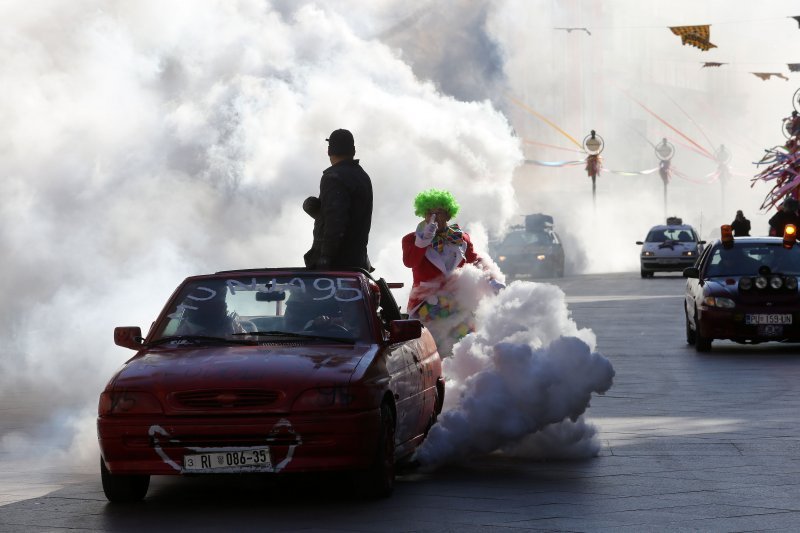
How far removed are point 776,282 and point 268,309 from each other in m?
11.9

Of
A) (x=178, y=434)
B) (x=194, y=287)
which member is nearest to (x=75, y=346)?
(x=194, y=287)

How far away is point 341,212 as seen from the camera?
36.8 feet

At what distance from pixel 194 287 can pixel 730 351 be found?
39.7ft

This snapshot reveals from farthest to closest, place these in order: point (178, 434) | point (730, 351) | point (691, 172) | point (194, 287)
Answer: point (691, 172) → point (730, 351) → point (194, 287) → point (178, 434)

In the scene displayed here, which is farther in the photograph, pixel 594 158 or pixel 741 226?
pixel 594 158

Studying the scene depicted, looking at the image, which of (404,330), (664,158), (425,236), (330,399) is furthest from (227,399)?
(664,158)

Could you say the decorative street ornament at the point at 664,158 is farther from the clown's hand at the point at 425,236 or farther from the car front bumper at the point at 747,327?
the clown's hand at the point at 425,236

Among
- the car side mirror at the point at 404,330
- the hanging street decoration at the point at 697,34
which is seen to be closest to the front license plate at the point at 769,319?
the car side mirror at the point at 404,330

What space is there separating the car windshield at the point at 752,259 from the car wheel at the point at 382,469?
41.7 ft

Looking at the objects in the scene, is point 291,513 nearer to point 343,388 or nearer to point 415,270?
point 343,388

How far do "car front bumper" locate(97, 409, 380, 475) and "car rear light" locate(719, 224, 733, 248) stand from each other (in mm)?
12581

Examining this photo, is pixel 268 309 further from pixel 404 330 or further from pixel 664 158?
pixel 664 158

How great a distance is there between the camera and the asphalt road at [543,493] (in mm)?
7988

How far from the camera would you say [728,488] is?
9008mm
